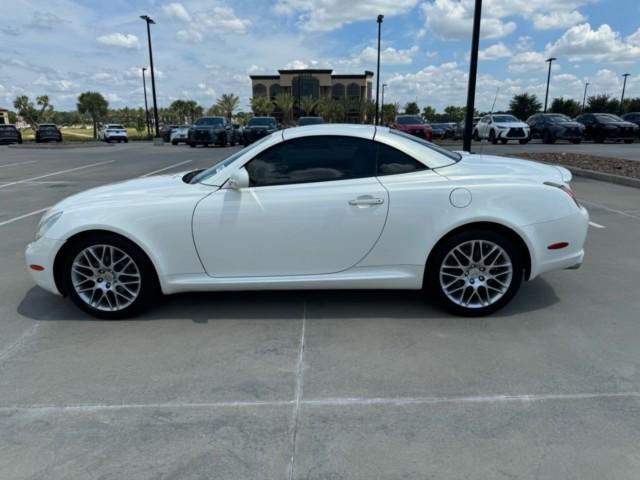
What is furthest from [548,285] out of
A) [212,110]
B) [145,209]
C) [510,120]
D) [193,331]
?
[212,110]

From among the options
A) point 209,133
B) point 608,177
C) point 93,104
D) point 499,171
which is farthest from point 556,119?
point 93,104

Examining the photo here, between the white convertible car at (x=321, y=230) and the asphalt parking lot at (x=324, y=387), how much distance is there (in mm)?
324

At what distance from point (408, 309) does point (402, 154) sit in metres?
1.30

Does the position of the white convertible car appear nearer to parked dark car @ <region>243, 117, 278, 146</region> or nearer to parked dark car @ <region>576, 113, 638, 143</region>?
parked dark car @ <region>243, 117, 278, 146</region>

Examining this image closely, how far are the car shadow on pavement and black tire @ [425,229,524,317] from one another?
0.39 feet

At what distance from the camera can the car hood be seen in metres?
3.86

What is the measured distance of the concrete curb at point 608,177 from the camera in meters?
10.1

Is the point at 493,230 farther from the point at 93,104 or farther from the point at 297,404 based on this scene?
the point at 93,104

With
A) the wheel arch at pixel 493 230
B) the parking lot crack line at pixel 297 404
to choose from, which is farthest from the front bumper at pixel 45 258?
the wheel arch at pixel 493 230

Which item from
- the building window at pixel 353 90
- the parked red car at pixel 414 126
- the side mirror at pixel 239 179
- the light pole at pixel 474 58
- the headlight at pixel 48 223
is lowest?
the headlight at pixel 48 223

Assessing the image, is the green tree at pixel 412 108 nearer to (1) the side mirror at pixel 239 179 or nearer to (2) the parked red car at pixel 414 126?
(2) the parked red car at pixel 414 126

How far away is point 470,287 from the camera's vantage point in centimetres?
388

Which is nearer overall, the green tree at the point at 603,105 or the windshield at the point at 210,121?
the windshield at the point at 210,121

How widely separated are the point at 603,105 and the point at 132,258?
56.4 meters
